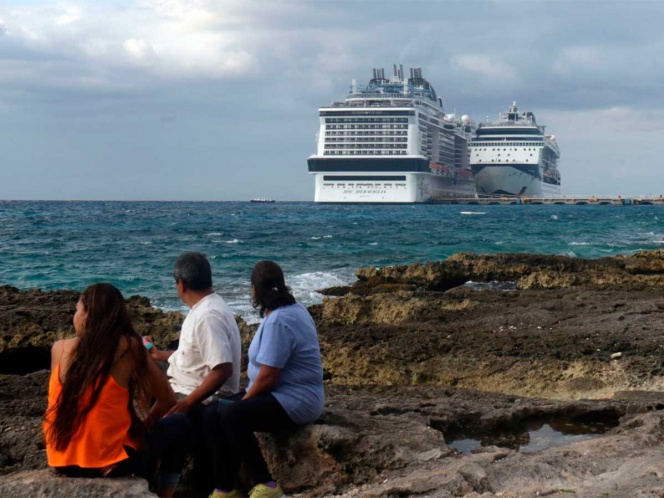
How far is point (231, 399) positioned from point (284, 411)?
1.00ft

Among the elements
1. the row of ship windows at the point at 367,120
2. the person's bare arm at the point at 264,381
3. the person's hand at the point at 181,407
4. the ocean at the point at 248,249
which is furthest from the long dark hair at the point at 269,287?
the row of ship windows at the point at 367,120

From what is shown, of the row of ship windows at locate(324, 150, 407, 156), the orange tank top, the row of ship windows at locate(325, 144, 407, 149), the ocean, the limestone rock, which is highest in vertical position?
the row of ship windows at locate(325, 144, 407, 149)

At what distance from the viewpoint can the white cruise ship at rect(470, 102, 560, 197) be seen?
95375 mm

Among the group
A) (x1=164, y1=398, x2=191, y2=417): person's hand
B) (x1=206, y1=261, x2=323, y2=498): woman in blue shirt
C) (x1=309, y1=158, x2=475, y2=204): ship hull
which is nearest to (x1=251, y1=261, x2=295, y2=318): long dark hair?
(x1=206, y1=261, x2=323, y2=498): woman in blue shirt

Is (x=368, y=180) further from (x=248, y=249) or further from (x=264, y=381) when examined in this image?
(x=264, y=381)

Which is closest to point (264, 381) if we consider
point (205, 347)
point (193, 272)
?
point (205, 347)

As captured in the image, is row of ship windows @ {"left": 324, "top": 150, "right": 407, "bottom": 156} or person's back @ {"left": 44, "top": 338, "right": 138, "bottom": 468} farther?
row of ship windows @ {"left": 324, "top": 150, "right": 407, "bottom": 156}

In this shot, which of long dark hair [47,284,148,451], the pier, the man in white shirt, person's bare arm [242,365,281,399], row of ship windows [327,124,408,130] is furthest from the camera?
the pier

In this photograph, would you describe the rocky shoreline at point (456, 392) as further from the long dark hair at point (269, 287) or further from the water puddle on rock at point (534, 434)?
the long dark hair at point (269, 287)

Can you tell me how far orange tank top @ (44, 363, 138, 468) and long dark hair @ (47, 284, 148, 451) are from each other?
3 centimetres

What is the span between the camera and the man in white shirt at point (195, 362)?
404cm

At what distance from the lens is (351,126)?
259 feet

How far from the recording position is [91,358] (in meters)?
3.56

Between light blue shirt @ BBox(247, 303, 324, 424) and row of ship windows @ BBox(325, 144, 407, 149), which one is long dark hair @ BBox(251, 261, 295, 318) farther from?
row of ship windows @ BBox(325, 144, 407, 149)
